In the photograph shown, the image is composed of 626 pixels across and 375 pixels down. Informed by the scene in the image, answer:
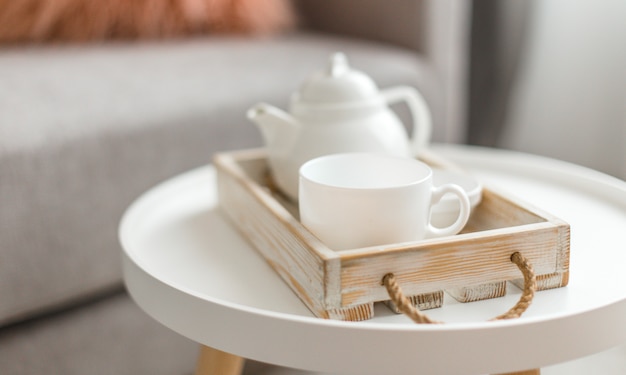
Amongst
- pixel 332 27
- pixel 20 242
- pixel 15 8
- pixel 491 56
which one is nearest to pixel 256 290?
pixel 20 242

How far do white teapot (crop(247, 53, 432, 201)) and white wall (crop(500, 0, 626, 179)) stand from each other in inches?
34.2

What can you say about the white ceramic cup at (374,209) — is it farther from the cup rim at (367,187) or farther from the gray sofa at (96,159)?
the gray sofa at (96,159)

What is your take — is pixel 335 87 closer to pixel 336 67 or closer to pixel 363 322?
pixel 336 67

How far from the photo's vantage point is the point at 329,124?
675 millimetres

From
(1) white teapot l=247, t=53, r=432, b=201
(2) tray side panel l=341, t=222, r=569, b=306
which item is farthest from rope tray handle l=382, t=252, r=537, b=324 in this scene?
(1) white teapot l=247, t=53, r=432, b=201

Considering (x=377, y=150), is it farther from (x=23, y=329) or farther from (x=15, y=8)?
(x=15, y=8)

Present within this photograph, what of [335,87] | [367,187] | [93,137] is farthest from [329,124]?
[93,137]

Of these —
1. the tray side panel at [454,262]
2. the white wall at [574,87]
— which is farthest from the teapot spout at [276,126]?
the white wall at [574,87]

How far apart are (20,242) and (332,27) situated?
0.84 m

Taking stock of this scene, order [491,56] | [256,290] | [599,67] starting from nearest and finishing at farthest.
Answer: [256,290] → [599,67] → [491,56]

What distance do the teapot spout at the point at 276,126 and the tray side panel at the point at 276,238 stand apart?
0.05 meters

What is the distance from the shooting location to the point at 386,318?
1.68ft

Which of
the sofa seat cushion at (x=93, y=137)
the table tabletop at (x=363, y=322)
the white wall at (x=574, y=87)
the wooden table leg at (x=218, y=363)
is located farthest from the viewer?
the white wall at (x=574, y=87)

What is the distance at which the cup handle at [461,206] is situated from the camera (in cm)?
55
